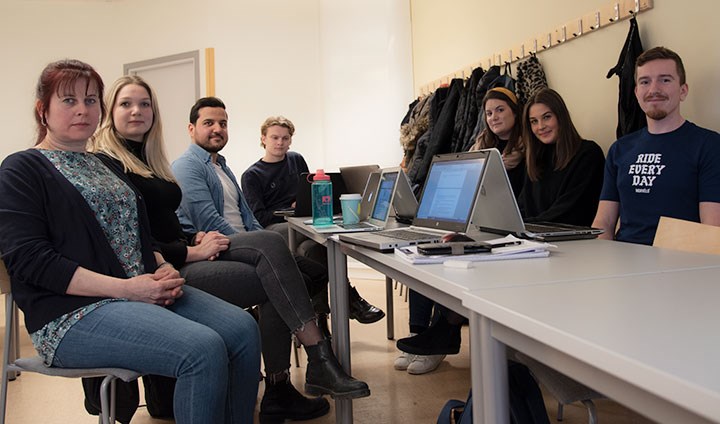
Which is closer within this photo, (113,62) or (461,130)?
(461,130)

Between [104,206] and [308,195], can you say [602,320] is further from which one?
[308,195]

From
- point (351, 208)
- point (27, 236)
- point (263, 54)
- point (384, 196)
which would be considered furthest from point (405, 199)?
point (263, 54)

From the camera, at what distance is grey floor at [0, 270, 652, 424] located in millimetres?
2162

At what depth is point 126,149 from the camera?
1.97 metres

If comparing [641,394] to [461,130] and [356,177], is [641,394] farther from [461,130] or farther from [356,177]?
[461,130]

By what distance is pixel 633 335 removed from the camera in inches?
26.7

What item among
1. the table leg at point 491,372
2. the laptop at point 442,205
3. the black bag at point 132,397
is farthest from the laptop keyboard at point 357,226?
the table leg at point 491,372

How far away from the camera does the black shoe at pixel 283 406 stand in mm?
2191

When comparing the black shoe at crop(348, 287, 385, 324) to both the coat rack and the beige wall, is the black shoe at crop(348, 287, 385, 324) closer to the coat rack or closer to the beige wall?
the beige wall

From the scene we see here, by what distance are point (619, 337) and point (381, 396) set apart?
1.86 m

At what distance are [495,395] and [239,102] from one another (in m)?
5.21

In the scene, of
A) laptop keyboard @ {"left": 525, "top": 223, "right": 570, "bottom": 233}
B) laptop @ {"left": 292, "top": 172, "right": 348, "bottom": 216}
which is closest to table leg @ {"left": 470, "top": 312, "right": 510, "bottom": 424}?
laptop keyboard @ {"left": 525, "top": 223, "right": 570, "bottom": 233}

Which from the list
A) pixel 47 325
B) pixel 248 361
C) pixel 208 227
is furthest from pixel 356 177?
pixel 47 325

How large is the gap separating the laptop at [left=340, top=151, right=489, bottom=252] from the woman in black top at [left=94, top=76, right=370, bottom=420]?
0.32 metres
